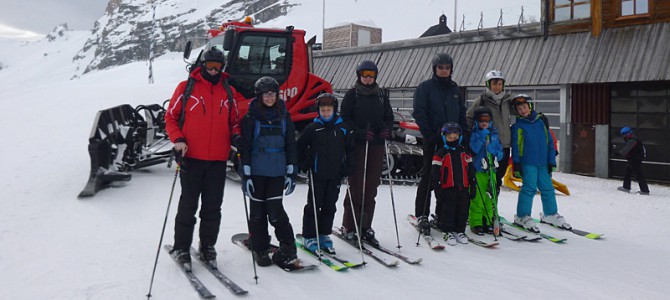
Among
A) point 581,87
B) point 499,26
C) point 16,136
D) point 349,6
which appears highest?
point 349,6

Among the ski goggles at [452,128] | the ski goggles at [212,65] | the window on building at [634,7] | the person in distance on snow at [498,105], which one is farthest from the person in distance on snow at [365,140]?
the window on building at [634,7]

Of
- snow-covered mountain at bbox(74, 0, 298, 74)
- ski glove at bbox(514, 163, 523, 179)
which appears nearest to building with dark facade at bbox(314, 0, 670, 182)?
ski glove at bbox(514, 163, 523, 179)

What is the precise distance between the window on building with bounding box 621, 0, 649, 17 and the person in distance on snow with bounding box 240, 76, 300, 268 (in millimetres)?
12664

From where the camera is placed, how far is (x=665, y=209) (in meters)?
8.66

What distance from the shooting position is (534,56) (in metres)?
15.0

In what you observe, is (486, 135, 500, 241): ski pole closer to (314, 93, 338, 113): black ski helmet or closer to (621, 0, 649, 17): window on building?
(314, 93, 338, 113): black ski helmet

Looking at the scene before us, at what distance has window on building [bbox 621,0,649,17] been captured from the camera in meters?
13.1

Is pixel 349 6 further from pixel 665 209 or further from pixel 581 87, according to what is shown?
pixel 665 209

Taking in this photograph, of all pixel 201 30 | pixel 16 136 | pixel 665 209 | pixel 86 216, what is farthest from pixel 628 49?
pixel 201 30

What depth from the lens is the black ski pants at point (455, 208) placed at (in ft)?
19.7

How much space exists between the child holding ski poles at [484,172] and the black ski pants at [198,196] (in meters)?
3.31

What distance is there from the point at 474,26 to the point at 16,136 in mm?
14747

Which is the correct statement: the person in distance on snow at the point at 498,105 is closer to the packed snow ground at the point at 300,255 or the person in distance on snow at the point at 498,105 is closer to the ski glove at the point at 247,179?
the packed snow ground at the point at 300,255

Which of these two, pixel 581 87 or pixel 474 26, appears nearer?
pixel 581 87
